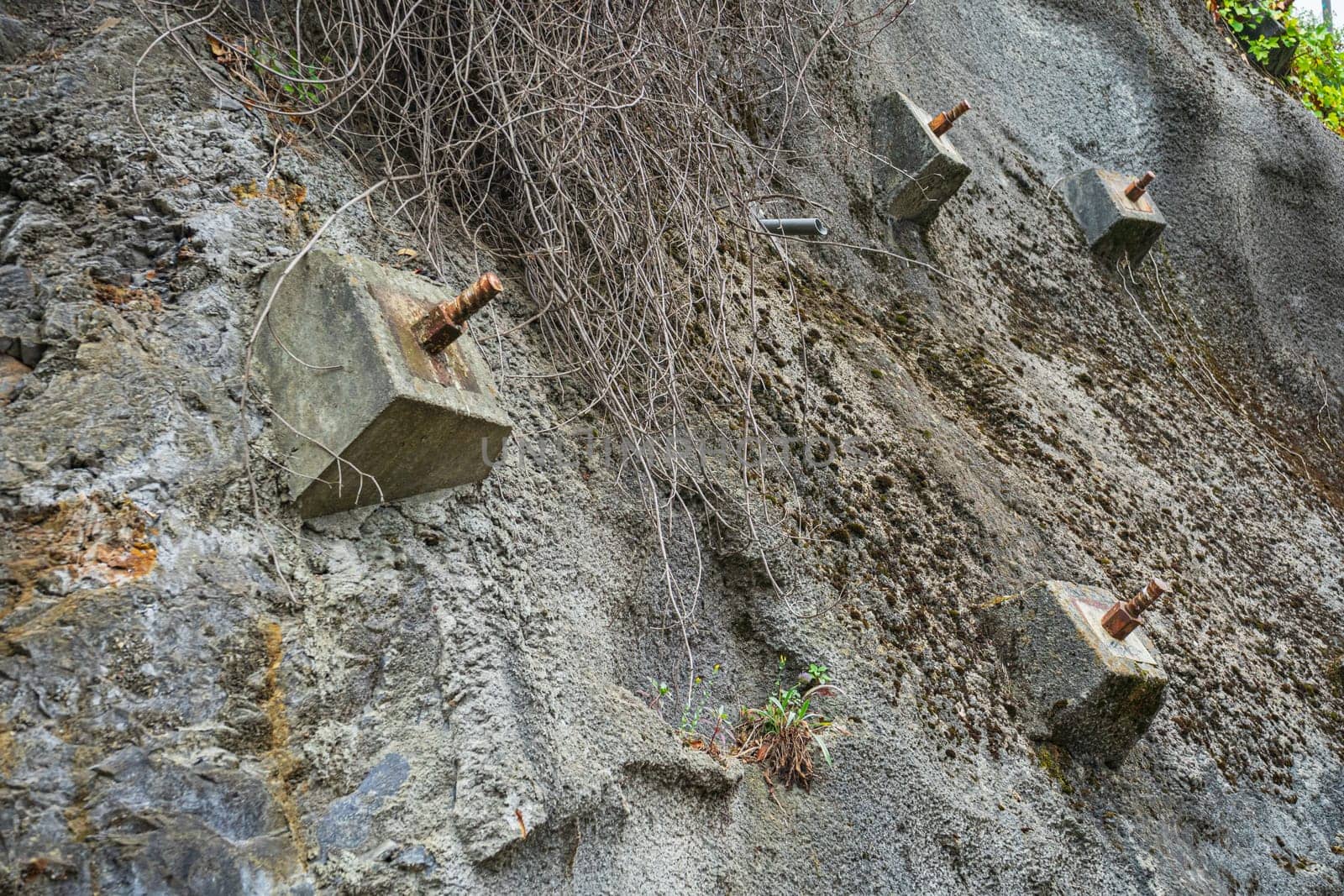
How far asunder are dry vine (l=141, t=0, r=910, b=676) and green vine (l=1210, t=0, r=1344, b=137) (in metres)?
6.18

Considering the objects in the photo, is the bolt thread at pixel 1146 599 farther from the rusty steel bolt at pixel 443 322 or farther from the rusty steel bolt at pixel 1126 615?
the rusty steel bolt at pixel 443 322

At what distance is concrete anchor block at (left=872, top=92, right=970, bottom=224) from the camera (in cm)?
375

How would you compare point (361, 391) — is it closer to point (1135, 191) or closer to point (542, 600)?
point (542, 600)

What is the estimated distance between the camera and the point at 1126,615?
7.89ft

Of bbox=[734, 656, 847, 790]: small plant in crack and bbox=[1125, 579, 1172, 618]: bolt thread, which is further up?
bbox=[1125, 579, 1172, 618]: bolt thread

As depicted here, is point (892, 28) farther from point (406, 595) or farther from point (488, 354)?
point (406, 595)

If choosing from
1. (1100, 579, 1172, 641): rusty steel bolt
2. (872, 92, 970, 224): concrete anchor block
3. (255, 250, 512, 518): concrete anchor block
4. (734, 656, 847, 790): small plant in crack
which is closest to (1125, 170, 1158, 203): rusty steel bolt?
(872, 92, 970, 224): concrete anchor block

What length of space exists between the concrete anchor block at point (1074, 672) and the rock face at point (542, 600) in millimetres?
64

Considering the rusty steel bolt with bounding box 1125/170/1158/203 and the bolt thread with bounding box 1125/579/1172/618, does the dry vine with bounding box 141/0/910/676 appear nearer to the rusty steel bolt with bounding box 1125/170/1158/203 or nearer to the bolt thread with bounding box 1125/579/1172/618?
the bolt thread with bounding box 1125/579/1172/618

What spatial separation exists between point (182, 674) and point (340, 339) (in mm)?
537

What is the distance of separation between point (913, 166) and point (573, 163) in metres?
2.15

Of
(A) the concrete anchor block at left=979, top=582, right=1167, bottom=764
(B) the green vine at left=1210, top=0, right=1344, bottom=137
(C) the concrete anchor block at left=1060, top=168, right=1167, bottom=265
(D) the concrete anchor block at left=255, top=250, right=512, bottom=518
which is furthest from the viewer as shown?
(B) the green vine at left=1210, top=0, right=1344, bottom=137

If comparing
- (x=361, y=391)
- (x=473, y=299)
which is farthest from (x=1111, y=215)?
(x=361, y=391)

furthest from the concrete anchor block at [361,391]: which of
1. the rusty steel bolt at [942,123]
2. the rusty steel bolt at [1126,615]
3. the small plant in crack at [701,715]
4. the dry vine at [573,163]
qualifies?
the rusty steel bolt at [942,123]
